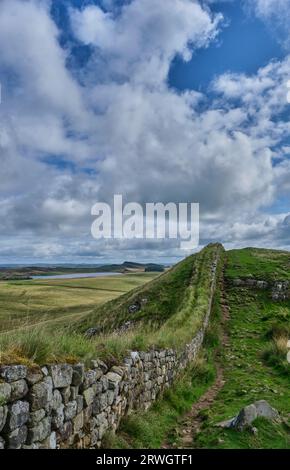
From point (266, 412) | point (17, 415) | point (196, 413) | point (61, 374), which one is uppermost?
point (61, 374)

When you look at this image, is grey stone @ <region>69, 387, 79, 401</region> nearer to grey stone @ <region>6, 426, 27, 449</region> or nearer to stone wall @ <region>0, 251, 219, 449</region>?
stone wall @ <region>0, 251, 219, 449</region>

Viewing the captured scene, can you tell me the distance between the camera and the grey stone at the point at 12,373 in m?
5.83

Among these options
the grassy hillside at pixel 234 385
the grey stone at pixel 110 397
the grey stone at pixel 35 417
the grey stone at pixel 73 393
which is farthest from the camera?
the grassy hillside at pixel 234 385

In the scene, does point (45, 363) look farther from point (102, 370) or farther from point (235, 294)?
point (235, 294)

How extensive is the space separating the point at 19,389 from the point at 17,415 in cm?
38

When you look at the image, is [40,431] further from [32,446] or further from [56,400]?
[56,400]

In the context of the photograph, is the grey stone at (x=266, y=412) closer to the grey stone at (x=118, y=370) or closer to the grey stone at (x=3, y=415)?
the grey stone at (x=118, y=370)

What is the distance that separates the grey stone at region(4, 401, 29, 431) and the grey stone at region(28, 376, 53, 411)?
14 cm

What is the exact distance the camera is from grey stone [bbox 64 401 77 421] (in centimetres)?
725

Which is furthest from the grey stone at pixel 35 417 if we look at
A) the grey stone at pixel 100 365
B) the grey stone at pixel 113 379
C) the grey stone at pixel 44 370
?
the grey stone at pixel 113 379

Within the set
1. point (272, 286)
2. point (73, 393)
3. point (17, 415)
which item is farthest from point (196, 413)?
point (272, 286)

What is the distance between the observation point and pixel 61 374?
23.4 feet

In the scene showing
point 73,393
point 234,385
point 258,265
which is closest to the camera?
point 73,393
